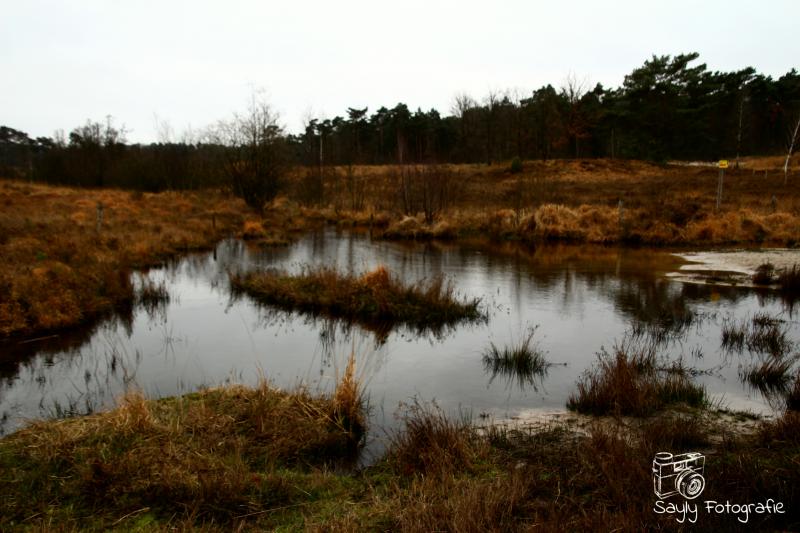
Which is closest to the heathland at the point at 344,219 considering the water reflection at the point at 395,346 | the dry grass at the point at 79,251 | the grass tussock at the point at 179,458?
the dry grass at the point at 79,251

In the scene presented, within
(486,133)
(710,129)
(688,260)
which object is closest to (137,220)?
(688,260)

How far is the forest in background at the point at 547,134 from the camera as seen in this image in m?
43.8

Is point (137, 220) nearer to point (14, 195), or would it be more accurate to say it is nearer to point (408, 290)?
point (14, 195)

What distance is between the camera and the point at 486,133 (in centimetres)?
6556

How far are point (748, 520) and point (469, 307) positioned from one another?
8.16 metres

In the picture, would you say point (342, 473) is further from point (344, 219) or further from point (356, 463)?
point (344, 219)

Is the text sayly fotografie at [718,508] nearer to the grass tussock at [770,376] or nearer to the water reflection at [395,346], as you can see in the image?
the water reflection at [395,346]

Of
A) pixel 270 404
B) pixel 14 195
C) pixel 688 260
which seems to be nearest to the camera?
pixel 270 404

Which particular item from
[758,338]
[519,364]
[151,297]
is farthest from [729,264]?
[151,297]

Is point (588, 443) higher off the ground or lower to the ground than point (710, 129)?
lower

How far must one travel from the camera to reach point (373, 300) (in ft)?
37.7

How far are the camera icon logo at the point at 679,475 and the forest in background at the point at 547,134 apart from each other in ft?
122

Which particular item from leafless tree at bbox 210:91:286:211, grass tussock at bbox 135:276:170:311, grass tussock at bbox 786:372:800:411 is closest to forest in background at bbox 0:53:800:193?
leafless tree at bbox 210:91:286:211

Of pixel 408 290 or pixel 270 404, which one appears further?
pixel 408 290
